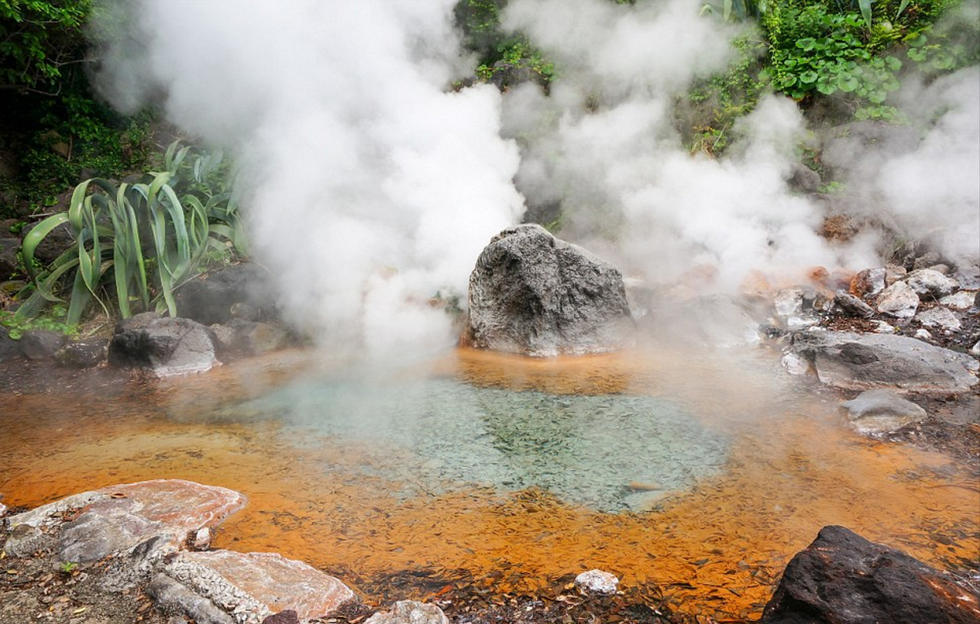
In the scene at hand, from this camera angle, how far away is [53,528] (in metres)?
2.03

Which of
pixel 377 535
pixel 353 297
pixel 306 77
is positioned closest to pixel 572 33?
pixel 306 77

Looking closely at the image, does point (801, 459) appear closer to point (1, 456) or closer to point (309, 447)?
point (309, 447)

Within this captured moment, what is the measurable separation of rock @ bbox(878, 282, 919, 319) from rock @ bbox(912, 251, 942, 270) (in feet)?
2.07

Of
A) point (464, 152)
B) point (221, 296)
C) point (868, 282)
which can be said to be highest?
point (464, 152)

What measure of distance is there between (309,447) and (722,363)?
290cm

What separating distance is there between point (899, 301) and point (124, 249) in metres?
7.04

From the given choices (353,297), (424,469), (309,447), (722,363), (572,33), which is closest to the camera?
(424,469)

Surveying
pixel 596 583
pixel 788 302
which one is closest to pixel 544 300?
pixel 788 302

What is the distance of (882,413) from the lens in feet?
9.39

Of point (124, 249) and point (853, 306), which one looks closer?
point (853, 306)

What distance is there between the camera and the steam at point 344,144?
17.7 ft

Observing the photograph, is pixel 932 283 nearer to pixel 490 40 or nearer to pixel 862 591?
pixel 862 591

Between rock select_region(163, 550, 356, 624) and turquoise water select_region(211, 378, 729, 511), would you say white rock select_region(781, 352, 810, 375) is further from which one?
rock select_region(163, 550, 356, 624)

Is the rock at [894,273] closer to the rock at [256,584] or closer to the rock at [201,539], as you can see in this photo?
the rock at [256,584]
